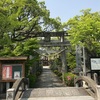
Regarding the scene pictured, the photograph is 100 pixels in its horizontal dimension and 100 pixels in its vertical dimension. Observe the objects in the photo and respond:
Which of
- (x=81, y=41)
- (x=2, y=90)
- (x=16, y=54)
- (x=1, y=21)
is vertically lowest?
(x=2, y=90)

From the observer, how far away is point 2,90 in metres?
14.0

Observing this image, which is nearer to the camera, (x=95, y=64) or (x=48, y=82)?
(x=95, y=64)

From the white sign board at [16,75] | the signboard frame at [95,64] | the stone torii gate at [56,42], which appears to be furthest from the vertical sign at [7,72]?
the stone torii gate at [56,42]

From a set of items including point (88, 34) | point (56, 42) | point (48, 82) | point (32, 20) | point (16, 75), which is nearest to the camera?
point (16, 75)

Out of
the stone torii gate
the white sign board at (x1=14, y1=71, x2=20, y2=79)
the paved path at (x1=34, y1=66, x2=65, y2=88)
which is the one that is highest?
the stone torii gate

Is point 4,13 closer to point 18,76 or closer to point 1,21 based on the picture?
point 1,21

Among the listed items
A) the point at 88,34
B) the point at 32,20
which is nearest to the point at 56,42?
the point at 32,20

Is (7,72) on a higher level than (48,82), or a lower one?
higher

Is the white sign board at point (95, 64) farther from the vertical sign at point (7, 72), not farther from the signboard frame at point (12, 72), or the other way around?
the vertical sign at point (7, 72)

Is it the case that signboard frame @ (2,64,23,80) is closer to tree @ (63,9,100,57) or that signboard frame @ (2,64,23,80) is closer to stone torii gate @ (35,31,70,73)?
tree @ (63,9,100,57)

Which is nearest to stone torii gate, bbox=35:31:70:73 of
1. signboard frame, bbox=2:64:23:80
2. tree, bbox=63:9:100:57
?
tree, bbox=63:9:100:57

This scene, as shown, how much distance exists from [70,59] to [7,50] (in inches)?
478

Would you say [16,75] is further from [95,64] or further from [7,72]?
[95,64]

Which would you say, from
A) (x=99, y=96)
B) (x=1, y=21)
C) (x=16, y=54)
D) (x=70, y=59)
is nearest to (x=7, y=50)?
(x=16, y=54)
